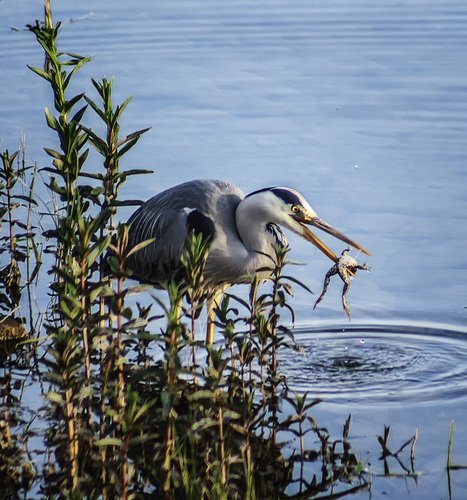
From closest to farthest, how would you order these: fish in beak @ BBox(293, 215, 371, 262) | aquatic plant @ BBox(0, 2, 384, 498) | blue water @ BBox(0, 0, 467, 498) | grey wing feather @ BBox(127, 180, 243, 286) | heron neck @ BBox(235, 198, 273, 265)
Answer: aquatic plant @ BBox(0, 2, 384, 498)
fish in beak @ BBox(293, 215, 371, 262)
heron neck @ BBox(235, 198, 273, 265)
grey wing feather @ BBox(127, 180, 243, 286)
blue water @ BBox(0, 0, 467, 498)

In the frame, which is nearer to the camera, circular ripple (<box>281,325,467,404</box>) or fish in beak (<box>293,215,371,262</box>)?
circular ripple (<box>281,325,467,404</box>)

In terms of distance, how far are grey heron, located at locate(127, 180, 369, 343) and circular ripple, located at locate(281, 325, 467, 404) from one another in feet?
1.83

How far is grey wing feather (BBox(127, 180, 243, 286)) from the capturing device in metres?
7.56

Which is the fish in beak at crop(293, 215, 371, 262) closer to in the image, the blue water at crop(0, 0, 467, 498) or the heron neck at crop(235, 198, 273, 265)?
the heron neck at crop(235, 198, 273, 265)

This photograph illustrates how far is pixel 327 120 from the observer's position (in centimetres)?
1188

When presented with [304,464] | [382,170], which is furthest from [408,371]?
[382,170]

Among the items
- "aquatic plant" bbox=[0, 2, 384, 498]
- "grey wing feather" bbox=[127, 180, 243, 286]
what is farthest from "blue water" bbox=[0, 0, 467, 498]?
"grey wing feather" bbox=[127, 180, 243, 286]

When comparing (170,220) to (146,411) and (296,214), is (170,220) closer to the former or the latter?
(296,214)

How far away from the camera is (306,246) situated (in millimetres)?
9023

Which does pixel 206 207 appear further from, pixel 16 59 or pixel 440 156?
pixel 16 59

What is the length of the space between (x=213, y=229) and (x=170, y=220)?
0.88 ft

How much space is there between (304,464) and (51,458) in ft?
3.70

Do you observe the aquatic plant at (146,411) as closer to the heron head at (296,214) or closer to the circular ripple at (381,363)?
the circular ripple at (381,363)

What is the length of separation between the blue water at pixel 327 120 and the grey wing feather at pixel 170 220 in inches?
34.3
